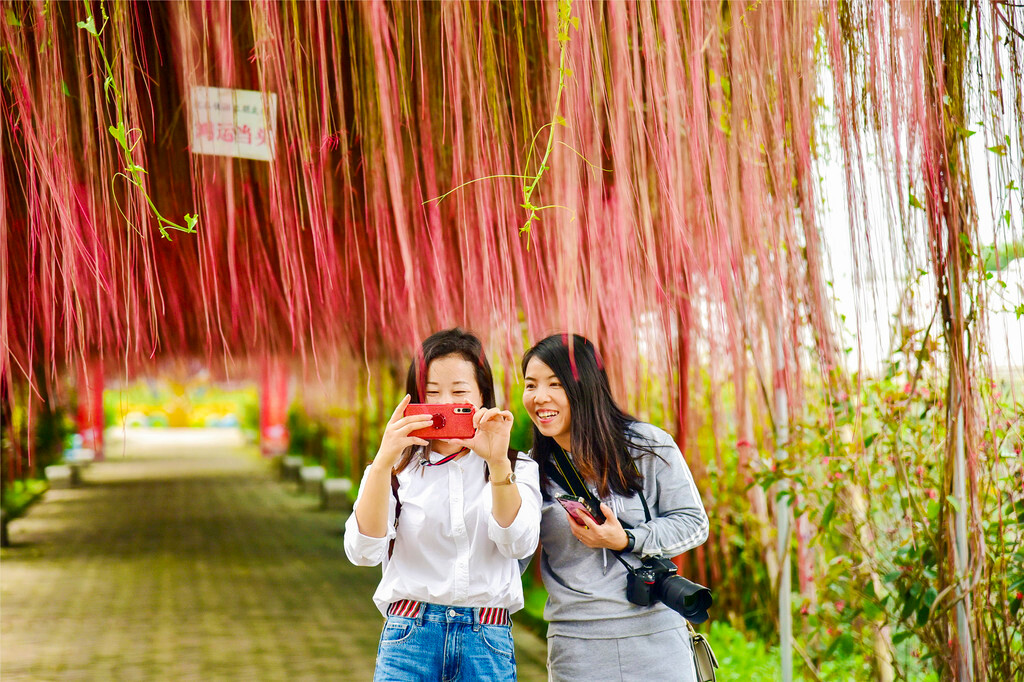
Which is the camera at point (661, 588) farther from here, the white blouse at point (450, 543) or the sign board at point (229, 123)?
the sign board at point (229, 123)

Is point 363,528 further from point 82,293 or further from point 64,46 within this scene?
point 64,46

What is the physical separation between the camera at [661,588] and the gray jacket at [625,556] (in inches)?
0.7

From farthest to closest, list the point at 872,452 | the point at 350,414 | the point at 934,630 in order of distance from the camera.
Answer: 1. the point at 350,414
2. the point at 872,452
3. the point at 934,630

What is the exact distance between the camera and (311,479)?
9.84 meters

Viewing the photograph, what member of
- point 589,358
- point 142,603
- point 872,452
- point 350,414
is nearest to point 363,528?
point 589,358

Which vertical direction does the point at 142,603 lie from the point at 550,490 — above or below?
below

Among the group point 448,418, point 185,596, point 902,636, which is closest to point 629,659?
point 448,418

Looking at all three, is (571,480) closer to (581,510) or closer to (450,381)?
(581,510)

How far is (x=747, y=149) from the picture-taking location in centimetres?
116

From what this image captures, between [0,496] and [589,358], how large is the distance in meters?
6.93

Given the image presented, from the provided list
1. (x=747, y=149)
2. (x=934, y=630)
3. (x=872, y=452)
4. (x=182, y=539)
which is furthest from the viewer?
(x=182, y=539)

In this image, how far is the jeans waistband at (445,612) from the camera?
1.28 metres

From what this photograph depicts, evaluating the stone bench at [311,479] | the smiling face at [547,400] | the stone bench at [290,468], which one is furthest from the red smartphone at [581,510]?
the stone bench at [290,468]

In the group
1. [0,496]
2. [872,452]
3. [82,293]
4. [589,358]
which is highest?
[82,293]
